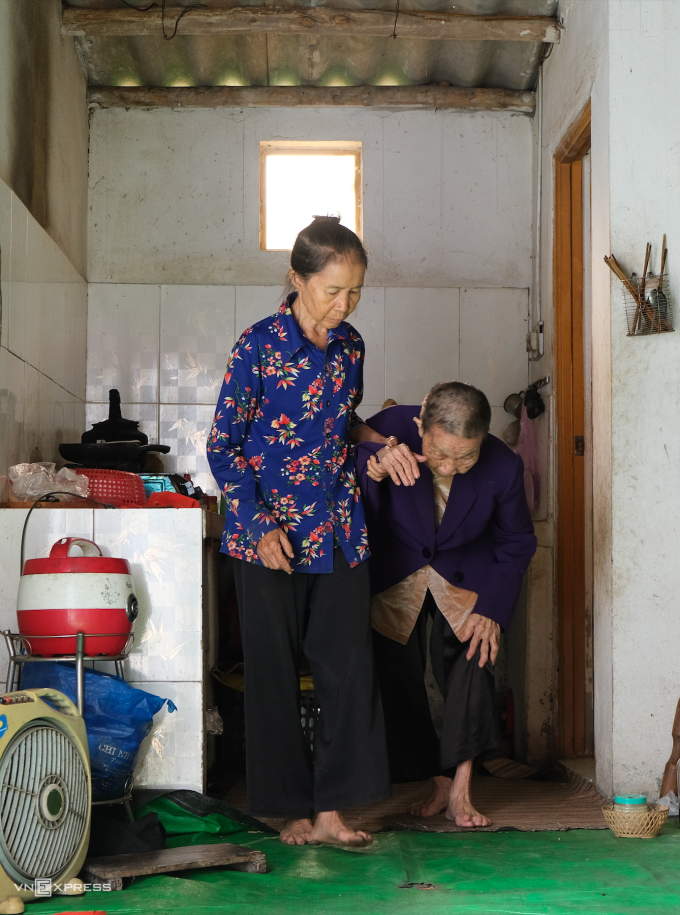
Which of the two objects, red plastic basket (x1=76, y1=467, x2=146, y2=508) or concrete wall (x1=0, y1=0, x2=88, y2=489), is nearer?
red plastic basket (x1=76, y1=467, x2=146, y2=508)

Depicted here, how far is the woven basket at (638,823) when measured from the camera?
2.47 metres

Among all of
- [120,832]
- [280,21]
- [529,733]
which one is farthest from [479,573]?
[280,21]

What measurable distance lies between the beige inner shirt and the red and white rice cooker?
0.80 metres

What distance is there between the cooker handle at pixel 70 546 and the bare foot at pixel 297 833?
91 cm

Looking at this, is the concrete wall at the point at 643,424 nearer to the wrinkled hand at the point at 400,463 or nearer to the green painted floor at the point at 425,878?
the green painted floor at the point at 425,878

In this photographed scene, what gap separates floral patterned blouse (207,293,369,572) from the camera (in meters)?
2.39

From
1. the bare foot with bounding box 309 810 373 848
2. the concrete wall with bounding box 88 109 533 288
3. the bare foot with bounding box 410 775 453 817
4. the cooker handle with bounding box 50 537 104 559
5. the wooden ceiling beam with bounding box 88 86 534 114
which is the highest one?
the wooden ceiling beam with bounding box 88 86 534 114

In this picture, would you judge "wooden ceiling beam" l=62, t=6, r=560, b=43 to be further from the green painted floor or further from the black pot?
the green painted floor

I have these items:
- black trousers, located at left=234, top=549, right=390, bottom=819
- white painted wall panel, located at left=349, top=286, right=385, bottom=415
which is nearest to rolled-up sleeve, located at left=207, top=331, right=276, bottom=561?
black trousers, located at left=234, top=549, right=390, bottom=819

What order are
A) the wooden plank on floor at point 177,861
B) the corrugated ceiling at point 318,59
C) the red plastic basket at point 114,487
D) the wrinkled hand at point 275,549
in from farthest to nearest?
1. the corrugated ceiling at point 318,59
2. the red plastic basket at point 114,487
3. the wrinkled hand at point 275,549
4. the wooden plank on floor at point 177,861

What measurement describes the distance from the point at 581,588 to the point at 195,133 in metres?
2.78

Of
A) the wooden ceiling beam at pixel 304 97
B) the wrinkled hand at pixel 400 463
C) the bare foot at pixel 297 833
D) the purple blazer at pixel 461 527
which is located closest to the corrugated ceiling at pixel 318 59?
the wooden ceiling beam at pixel 304 97

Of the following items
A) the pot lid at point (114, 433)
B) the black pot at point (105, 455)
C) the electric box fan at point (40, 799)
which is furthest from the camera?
the pot lid at point (114, 433)

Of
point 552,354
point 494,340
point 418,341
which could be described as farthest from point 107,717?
point 494,340
